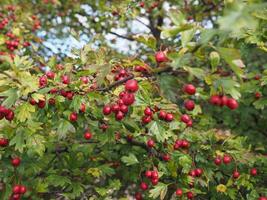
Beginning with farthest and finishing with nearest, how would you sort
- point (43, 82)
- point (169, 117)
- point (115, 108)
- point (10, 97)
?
point (169, 117) < point (43, 82) < point (115, 108) < point (10, 97)

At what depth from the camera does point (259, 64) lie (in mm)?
8648

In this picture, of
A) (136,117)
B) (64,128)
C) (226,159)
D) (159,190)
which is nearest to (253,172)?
(226,159)

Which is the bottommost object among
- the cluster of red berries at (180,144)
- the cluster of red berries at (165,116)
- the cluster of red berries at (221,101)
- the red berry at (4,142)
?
the cluster of red berries at (180,144)

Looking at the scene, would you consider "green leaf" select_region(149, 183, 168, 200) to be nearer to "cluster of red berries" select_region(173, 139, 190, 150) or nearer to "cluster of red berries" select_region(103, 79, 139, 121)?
"cluster of red berries" select_region(173, 139, 190, 150)

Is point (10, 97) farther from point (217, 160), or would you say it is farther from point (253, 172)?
point (253, 172)

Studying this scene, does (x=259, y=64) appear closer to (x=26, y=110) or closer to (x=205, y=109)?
(x=205, y=109)

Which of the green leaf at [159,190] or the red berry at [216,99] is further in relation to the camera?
the green leaf at [159,190]

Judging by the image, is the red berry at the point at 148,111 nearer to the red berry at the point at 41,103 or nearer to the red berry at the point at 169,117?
the red berry at the point at 169,117

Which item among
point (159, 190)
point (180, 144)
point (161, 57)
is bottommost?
point (159, 190)

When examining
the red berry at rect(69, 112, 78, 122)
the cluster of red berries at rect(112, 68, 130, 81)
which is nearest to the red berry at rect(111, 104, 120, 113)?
the cluster of red berries at rect(112, 68, 130, 81)

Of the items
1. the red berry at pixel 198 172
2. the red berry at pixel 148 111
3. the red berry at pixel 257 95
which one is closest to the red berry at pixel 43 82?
the red berry at pixel 148 111

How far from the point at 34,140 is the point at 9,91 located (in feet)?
2.67

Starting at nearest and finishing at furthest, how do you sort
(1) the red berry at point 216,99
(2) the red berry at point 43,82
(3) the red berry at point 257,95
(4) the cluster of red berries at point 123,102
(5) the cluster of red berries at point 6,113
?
1. (1) the red berry at point 216,99
2. (4) the cluster of red berries at point 123,102
3. (5) the cluster of red berries at point 6,113
4. (2) the red berry at point 43,82
5. (3) the red berry at point 257,95

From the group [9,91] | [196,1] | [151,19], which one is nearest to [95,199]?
[9,91]
